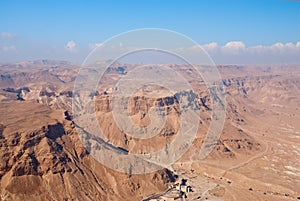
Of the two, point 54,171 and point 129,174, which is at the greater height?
point 54,171

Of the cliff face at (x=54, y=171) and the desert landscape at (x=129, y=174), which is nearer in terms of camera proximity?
the cliff face at (x=54, y=171)

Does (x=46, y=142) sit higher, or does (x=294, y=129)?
(x=46, y=142)

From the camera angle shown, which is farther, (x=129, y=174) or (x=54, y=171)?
(x=129, y=174)

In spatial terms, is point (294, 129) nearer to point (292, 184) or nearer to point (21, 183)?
point (292, 184)

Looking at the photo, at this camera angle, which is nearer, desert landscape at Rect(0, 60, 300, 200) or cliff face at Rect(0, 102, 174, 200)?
cliff face at Rect(0, 102, 174, 200)

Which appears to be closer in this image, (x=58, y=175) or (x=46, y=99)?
(x=58, y=175)

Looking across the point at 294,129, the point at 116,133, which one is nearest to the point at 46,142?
the point at 116,133

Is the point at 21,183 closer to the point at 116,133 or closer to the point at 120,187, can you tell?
the point at 120,187

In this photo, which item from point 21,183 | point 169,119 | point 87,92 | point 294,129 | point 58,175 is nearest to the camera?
point 21,183

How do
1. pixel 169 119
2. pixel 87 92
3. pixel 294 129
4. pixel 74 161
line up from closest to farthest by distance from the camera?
pixel 74 161 < pixel 169 119 < pixel 294 129 < pixel 87 92
